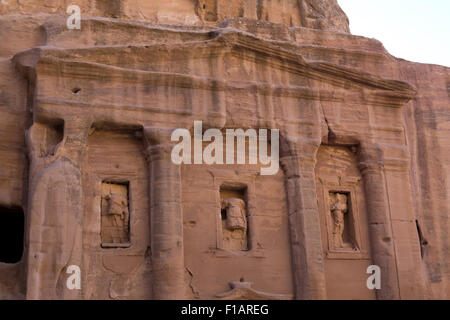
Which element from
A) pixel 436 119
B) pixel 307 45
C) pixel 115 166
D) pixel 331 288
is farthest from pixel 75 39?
pixel 436 119

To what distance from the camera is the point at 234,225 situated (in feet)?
40.2

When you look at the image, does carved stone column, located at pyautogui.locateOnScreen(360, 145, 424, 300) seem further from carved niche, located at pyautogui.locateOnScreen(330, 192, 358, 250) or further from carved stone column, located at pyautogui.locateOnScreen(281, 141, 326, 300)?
carved stone column, located at pyautogui.locateOnScreen(281, 141, 326, 300)

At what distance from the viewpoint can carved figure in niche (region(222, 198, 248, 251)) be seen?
12305 millimetres

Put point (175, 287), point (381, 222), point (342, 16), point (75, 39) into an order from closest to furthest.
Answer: point (175, 287) < point (75, 39) < point (381, 222) < point (342, 16)

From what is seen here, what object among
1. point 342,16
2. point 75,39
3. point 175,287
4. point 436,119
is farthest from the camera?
point 342,16

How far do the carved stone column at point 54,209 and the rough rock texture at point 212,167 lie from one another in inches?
0.8

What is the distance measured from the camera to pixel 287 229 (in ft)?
41.5

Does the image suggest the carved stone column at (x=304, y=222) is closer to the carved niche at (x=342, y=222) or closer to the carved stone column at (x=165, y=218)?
the carved niche at (x=342, y=222)

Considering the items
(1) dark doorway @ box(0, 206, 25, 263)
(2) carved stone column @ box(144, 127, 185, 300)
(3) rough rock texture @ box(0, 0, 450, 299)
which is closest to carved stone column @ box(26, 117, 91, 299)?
(3) rough rock texture @ box(0, 0, 450, 299)

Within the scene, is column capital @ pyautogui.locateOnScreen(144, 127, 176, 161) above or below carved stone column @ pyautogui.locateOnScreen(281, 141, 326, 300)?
above

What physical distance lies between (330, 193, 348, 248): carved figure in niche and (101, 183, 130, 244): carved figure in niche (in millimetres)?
3627

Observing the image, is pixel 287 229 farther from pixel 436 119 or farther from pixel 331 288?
pixel 436 119

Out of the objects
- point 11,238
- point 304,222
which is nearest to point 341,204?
point 304,222

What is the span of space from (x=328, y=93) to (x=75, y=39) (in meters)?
4.42
